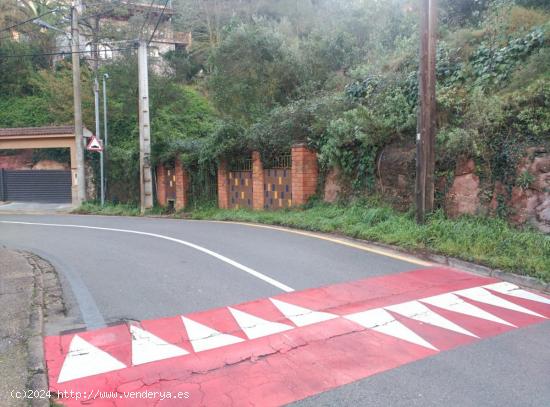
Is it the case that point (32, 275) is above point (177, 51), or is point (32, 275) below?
below

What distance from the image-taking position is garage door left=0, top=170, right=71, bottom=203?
2716 centimetres

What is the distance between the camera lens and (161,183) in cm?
2111

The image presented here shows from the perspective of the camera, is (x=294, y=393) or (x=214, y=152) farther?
(x=214, y=152)

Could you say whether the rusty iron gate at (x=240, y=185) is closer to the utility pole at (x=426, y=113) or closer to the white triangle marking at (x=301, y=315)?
the utility pole at (x=426, y=113)

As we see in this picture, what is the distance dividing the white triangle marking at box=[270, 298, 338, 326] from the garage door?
Result: 24411 millimetres

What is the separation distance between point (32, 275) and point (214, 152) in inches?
403

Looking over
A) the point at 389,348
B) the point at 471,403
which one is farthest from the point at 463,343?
the point at 471,403

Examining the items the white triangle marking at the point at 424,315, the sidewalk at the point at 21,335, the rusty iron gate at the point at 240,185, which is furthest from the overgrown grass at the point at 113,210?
the white triangle marking at the point at 424,315

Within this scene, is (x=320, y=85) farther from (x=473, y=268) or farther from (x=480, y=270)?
(x=480, y=270)

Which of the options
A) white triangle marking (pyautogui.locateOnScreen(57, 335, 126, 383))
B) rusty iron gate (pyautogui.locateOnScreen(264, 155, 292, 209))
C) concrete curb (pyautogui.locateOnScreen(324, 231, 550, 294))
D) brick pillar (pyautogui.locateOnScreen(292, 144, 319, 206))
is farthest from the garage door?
white triangle marking (pyautogui.locateOnScreen(57, 335, 126, 383))

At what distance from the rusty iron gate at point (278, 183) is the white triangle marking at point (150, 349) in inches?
398

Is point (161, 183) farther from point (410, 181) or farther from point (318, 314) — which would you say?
point (318, 314)

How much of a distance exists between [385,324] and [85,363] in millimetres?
3033

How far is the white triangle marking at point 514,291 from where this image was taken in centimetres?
595
